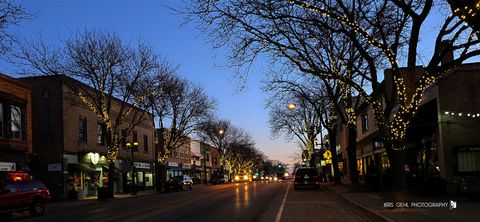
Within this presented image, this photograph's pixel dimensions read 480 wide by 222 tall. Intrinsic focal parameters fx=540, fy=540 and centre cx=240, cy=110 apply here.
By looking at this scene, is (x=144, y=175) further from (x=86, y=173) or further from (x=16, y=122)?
(x=16, y=122)

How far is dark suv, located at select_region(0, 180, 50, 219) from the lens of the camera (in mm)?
22484

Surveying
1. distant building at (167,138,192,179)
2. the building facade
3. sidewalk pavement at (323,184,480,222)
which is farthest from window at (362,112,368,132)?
distant building at (167,138,192,179)

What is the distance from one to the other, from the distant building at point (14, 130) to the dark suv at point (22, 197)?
22.8 ft

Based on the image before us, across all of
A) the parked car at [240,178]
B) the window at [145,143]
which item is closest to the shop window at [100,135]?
the window at [145,143]

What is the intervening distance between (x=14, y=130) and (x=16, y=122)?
55 centimetres

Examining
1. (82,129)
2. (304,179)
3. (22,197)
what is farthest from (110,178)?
(22,197)

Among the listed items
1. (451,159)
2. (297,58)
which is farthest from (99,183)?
(451,159)

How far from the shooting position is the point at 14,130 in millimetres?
33688

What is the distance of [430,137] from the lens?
26.5 m

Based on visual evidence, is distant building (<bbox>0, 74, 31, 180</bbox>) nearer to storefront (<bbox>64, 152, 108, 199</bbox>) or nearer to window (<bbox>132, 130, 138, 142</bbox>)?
storefront (<bbox>64, 152, 108, 199</bbox>)

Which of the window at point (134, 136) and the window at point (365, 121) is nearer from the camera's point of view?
the window at point (365, 121)

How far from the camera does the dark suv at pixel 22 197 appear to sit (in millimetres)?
22484

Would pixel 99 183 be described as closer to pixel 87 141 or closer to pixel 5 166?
pixel 87 141

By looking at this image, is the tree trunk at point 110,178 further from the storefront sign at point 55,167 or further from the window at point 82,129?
the window at point 82,129
